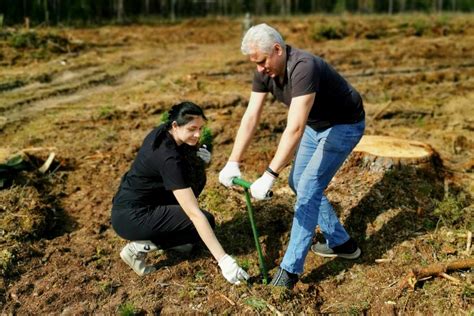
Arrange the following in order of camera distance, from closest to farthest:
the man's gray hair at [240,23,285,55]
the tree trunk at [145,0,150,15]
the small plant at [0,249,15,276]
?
the man's gray hair at [240,23,285,55]
the small plant at [0,249,15,276]
the tree trunk at [145,0,150,15]

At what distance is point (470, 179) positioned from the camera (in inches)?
203

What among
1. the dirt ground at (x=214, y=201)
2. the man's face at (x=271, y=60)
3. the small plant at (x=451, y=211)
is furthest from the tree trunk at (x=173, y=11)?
the man's face at (x=271, y=60)

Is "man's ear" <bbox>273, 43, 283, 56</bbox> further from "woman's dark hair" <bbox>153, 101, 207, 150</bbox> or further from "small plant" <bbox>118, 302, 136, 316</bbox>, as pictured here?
"small plant" <bbox>118, 302, 136, 316</bbox>

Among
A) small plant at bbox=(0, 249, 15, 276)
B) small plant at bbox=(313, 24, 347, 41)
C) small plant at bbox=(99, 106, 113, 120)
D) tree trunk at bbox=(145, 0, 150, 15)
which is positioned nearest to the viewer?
small plant at bbox=(0, 249, 15, 276)

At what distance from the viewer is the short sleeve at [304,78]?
9.86 ft

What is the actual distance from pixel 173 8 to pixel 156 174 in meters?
17.8

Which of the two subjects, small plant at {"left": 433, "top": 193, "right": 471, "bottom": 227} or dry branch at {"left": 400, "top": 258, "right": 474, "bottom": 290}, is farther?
small plant at {"left": 433, "top": 193, "right": 471, "bottom": 227}

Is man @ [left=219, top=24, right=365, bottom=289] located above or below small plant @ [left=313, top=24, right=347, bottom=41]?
below

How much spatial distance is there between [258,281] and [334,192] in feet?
4.06

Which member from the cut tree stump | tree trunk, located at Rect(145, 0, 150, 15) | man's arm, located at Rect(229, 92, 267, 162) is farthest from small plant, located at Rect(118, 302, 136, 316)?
tree trunk, located at Rect(145, 0, 150, 15)

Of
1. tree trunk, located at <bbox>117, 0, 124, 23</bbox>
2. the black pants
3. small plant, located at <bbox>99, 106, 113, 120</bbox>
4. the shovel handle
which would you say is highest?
tree trunk, located at <bbox>117, 0, 124, 23</bbox>

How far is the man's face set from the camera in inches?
119

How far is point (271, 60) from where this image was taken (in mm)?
3037

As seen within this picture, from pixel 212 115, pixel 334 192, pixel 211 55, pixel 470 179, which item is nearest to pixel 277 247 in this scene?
pixel 334 192
